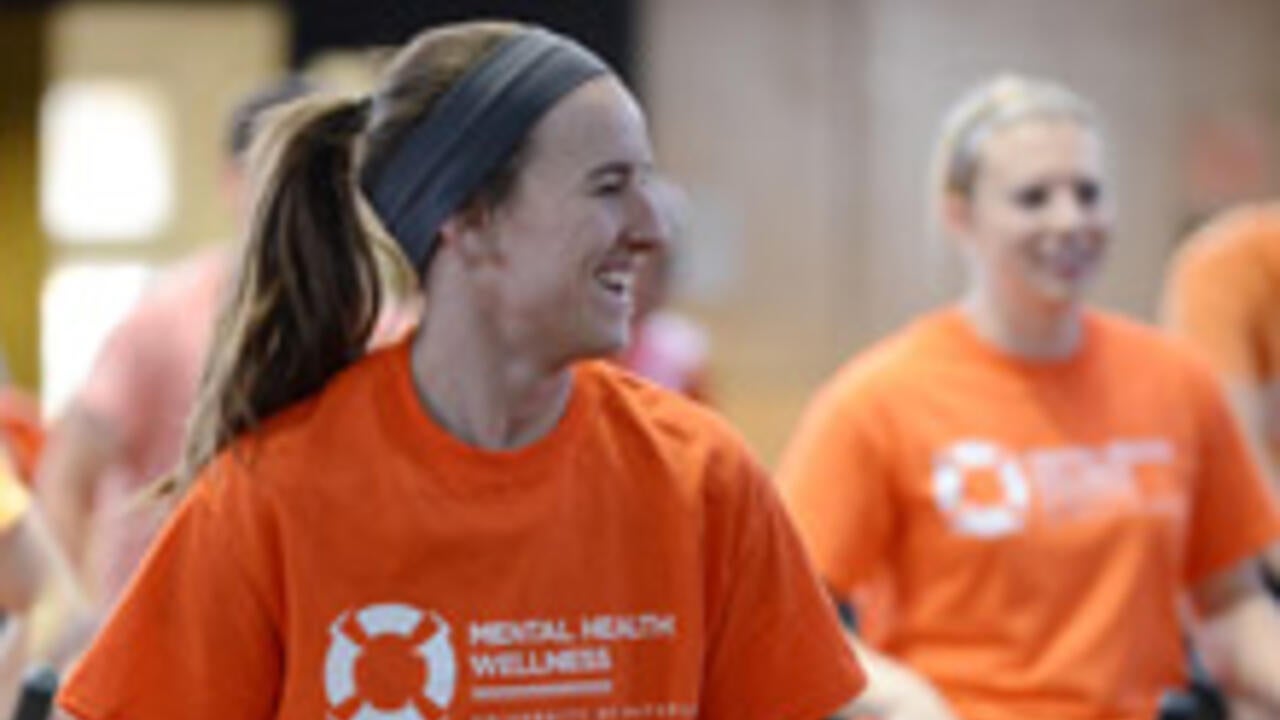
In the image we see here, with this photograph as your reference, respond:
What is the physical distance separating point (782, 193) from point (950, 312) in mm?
6049

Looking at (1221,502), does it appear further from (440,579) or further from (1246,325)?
(440,579)

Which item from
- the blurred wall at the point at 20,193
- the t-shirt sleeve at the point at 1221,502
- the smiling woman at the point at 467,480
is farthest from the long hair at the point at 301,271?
the blurred wall at the point at 20,193

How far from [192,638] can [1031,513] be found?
166cm

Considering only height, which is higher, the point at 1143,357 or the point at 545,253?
the point at 545,253

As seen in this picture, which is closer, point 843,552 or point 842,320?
point 843,552

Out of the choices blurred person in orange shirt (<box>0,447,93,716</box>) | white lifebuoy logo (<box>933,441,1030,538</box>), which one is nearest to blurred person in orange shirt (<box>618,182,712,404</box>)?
white lifebuoy logo (<box>933,441,1030,538</box>)

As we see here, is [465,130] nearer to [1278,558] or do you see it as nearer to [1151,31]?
[1278,558]

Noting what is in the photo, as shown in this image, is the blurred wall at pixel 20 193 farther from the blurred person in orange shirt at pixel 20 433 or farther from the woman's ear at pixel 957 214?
the woman's ear at pixel 957 214

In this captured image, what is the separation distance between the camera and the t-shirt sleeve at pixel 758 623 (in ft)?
8.39

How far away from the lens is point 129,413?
183 inches

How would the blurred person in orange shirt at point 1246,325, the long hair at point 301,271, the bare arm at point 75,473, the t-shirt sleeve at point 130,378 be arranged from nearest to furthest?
the long hair at point 301,271, the bare arm at point 75,473, the t-shirt sleeve at point 130,378, the blurred person in orange shirt at point 1246,325

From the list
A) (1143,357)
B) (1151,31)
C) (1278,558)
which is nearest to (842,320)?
(1151,31)

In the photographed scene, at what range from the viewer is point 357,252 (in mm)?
2609

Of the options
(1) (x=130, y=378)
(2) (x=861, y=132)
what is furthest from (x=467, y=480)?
(2) (x=861, y=132)
